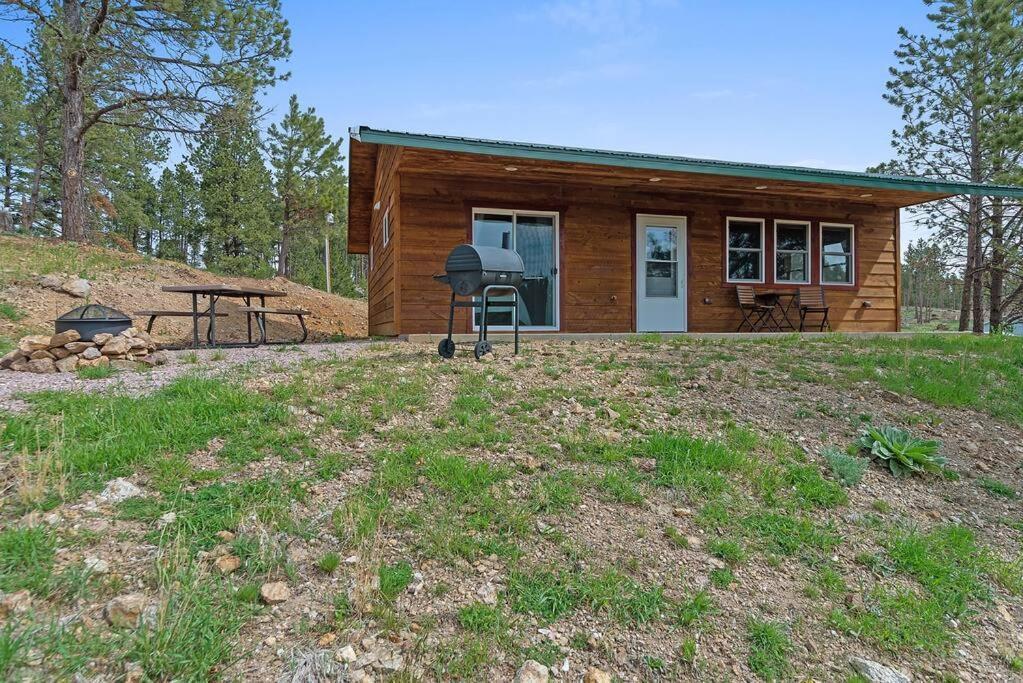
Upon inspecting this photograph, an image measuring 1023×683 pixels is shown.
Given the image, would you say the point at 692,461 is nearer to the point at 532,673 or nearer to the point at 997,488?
the point at 532,673

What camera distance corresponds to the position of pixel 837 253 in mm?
9617

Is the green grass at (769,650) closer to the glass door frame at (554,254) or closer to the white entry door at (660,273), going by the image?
the glass door frame at (554,254)

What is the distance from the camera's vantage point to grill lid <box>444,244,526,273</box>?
4.87 m

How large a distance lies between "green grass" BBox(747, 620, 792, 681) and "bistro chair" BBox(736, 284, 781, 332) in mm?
7686

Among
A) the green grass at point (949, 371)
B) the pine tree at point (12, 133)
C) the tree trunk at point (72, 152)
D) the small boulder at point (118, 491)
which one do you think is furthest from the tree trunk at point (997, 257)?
the pine tree at point (12, 133)

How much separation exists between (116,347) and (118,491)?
10.5ft

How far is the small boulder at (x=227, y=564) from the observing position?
200cm

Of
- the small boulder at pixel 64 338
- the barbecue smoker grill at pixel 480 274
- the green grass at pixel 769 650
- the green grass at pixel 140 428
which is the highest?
the barbecue smoker grill at pixel 480 274

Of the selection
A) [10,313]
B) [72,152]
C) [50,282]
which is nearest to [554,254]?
[10,313]

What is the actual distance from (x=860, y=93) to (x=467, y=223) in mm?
12928

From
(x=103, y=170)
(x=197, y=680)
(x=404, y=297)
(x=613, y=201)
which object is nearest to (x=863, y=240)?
(x=613, y=201)

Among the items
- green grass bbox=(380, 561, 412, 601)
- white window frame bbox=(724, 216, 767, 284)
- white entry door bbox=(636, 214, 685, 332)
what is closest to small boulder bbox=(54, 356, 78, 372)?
green grass bbox=(380, 561, 412, 601)

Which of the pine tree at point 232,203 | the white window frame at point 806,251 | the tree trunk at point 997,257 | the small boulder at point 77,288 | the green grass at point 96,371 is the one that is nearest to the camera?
the green grass at point 96,371

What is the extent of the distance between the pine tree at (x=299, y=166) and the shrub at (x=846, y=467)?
75.4 ft
